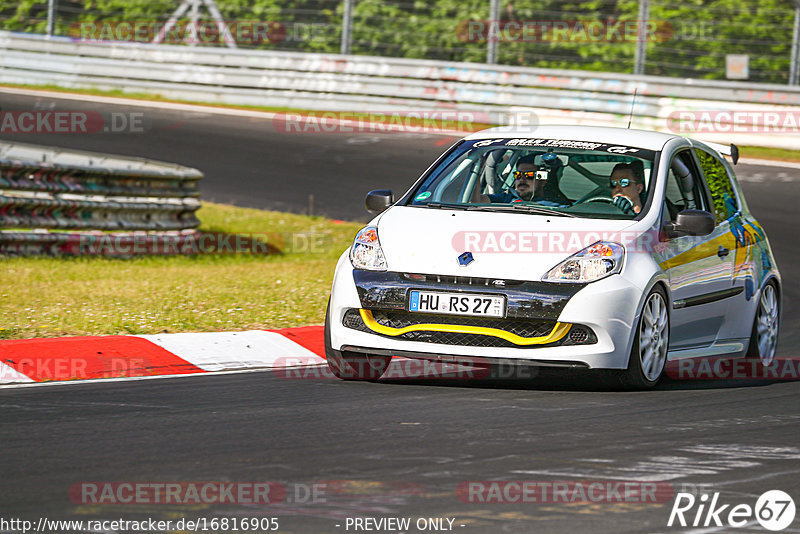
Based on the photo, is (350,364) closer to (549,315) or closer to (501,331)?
(501,331)

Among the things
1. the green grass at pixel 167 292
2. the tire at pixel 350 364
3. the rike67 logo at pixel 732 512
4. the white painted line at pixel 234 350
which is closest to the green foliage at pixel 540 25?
the green grass at pixel 167 292

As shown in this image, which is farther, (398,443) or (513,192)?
(513,192)

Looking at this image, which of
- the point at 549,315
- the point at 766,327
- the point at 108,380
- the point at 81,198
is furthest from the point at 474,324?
the point at 81,198

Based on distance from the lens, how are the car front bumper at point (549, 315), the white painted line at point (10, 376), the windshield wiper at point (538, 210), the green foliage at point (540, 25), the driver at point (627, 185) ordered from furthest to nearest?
1. the green foliage at point (540, 25)
2. the driver at point (627, 185)
3. the windshield wiper at point (538, 210)
4. the white painted line at point (10, 376)
5. the car front bumper at point (549, 315)

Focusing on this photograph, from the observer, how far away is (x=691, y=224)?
816 centimetres

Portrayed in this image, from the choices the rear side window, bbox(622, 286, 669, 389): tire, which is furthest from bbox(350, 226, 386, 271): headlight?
the rear side window

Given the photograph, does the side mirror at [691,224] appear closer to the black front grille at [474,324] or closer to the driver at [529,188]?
the driver at [529,188]

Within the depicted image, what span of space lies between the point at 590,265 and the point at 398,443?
1902mm

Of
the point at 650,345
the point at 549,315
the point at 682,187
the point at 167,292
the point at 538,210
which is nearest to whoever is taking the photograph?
the point at 549,315

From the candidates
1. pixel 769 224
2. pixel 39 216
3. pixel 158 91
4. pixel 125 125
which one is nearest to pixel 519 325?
pixel 39 216

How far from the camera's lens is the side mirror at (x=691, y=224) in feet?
26.7

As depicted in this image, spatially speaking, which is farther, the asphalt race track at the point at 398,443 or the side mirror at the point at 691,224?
the side mirror at the point at 691,224

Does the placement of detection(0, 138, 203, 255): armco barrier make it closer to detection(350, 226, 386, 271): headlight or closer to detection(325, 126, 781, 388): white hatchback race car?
detection(325, 126, 781, 388): white hatchback race car

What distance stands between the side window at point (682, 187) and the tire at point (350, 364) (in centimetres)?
201
